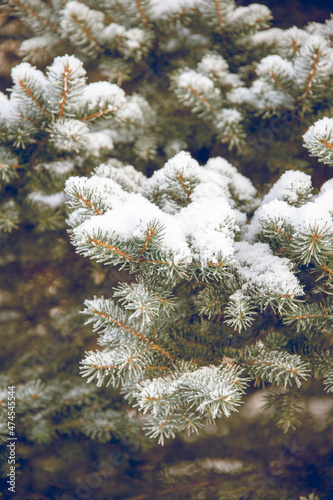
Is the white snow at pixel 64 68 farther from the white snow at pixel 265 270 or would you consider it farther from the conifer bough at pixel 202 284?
the white snow at pixel 265 270

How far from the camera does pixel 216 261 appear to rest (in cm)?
94

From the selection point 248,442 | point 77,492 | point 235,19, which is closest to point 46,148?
point 235,19

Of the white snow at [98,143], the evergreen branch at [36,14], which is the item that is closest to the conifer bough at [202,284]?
the white snow at [98,143]

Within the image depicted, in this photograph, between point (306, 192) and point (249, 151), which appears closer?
point (306, 192)

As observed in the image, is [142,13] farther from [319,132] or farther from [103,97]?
[319,132]

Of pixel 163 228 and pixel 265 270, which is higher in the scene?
pixel 163 228

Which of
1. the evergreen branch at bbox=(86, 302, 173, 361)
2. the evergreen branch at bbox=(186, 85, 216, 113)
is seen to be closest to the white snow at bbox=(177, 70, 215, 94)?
the evergreen branch at bbox=(186, 85, 216, 113)

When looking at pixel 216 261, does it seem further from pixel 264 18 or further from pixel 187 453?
pixel 187 453

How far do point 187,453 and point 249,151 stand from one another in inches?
68.2

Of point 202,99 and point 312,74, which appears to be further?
point 202,99

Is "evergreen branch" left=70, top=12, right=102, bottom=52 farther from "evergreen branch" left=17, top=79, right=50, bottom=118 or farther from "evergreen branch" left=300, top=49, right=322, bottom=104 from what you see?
"evergreen branch" left=300, top=49, right=322, bottom=104

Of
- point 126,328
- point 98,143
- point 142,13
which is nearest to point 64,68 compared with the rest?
point 98,143

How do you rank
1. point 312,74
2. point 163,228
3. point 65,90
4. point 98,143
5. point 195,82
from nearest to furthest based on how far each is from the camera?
point 163,228, point 65,90, point 312,74, point 195,82, point 98,143

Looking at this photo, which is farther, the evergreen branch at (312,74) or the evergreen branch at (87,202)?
the evergreen branch at (312,74)
